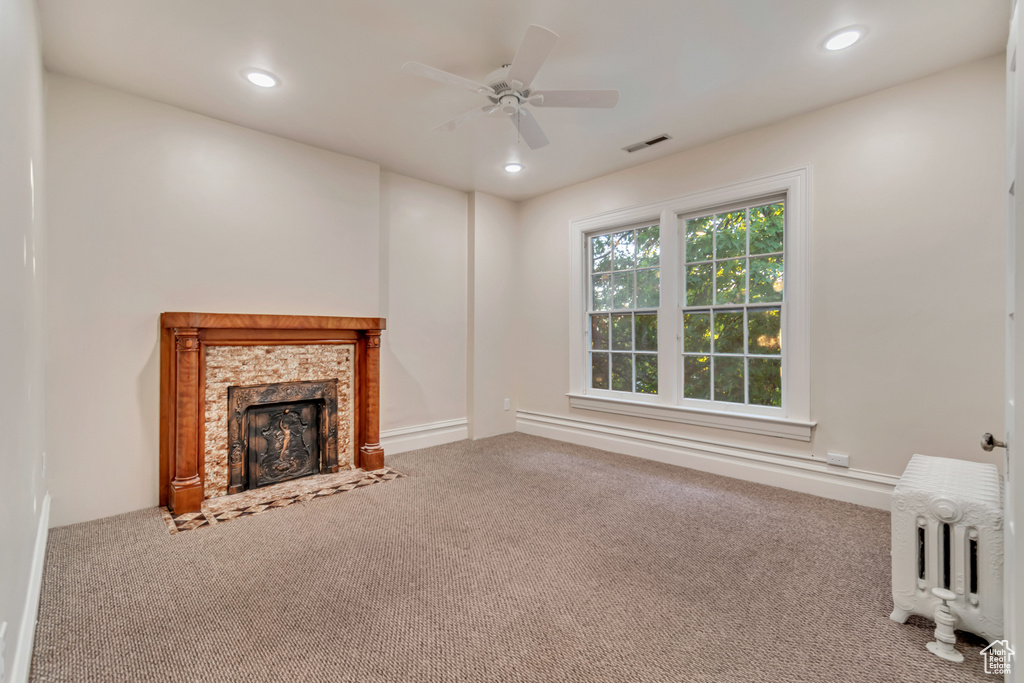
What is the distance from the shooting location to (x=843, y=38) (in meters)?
2.33

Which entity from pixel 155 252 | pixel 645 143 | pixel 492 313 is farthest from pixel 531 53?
pixel 492 313

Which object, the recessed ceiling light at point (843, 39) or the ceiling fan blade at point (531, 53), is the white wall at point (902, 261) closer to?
the recessed ceiling light at point (843, 39)

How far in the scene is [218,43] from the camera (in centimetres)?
236

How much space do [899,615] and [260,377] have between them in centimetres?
366

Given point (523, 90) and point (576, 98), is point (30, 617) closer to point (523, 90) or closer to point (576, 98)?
point (523, 90)

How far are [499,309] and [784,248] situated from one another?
2697mm

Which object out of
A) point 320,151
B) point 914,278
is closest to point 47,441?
point 320,151

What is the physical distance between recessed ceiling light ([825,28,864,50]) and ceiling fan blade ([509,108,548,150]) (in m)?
1.54

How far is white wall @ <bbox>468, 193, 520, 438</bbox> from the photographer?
475 cm

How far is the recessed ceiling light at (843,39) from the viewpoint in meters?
2.29

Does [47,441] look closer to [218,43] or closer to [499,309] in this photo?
[218,43]

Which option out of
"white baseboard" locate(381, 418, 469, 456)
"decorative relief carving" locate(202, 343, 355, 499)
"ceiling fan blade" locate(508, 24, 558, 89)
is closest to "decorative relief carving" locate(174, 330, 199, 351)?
"decorative relief carving" locate(202, 343, 355, 499)

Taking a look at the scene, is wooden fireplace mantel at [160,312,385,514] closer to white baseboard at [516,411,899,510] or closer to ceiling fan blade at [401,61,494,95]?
ceiling fan blade at [401,61,494,95]

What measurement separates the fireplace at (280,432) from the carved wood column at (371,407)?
22cm
